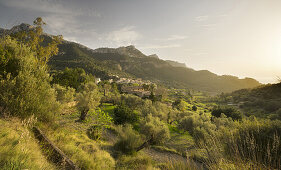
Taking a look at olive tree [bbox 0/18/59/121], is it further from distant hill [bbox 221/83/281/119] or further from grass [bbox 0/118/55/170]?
distant hill [bbox 221/83/281/119]

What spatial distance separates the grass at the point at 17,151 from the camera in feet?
9.12

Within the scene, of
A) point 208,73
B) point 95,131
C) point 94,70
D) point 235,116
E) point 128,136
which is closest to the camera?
point 128,136

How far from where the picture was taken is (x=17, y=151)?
3.35m

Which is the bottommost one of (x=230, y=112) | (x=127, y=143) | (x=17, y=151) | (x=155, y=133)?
(x=230, y=112)

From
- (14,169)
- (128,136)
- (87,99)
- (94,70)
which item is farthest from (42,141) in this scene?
(94,70)

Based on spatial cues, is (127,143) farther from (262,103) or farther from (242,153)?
(262,103)

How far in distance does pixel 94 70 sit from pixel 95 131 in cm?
9851

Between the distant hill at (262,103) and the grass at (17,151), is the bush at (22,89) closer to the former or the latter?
the grass at (17,151)

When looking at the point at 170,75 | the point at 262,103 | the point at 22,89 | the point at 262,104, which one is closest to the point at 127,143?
the point at 22,89

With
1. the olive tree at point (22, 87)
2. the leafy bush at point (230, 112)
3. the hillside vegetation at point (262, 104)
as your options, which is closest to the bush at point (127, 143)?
the olive tree at point (22, 87)

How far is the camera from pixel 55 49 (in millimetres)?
19016

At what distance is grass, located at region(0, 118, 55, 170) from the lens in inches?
109

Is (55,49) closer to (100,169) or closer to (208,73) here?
(100,169)

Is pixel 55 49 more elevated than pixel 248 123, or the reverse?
pixel 55 49
